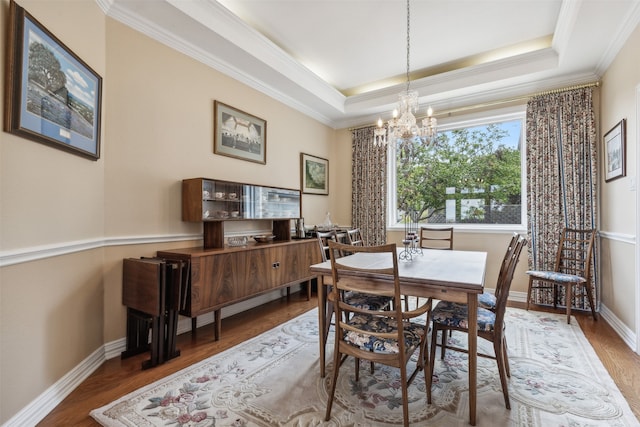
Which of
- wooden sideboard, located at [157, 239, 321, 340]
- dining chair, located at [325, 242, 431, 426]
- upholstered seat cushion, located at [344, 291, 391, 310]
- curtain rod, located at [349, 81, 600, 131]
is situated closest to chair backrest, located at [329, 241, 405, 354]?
dining chair, located at [325, 242, 431, 426]

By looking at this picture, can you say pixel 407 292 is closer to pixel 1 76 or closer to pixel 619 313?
pixel 1 76

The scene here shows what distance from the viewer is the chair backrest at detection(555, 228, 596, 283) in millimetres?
3426

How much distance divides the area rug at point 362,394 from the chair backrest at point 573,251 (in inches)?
52.7

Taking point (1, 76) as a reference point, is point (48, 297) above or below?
below

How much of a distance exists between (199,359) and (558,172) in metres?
4.36

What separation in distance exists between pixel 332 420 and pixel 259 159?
117 inches

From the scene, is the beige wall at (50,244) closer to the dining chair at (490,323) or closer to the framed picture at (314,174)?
the dining chair at (490,323)

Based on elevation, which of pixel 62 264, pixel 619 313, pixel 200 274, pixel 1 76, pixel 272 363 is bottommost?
pixel 272 363

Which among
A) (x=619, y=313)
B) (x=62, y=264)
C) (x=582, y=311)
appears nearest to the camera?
(x=62, y=264)

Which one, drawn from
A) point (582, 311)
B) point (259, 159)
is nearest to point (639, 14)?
point (582, 311)

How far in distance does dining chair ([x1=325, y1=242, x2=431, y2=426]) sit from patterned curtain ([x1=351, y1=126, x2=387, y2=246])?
3099mm

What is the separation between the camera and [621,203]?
2857 millimetres

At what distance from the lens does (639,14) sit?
2412mm

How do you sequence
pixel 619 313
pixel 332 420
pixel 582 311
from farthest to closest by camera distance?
1. pixel 582 311
2. pixel 619 313
3. pixel 332 420
